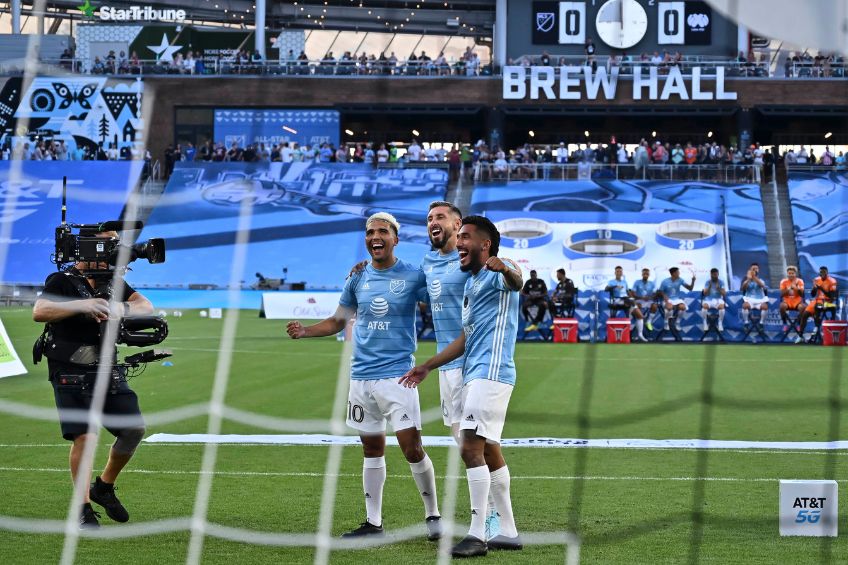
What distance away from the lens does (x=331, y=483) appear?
9414 millimetres

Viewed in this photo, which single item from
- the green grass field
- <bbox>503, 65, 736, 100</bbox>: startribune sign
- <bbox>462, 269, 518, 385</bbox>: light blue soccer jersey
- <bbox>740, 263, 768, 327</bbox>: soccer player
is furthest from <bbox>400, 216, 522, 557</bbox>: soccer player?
<bbox>503, 65, 736, 100</bbox>: startribune sign

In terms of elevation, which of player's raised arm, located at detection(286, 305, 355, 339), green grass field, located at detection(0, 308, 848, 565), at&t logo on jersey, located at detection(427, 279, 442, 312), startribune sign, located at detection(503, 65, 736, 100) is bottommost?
green grass field, located at detection(0, 308, 848, 565)

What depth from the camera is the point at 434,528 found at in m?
7.69

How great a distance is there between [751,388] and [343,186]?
86.5ft

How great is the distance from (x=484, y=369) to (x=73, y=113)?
129ft

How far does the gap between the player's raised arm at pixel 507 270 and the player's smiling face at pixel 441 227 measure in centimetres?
78

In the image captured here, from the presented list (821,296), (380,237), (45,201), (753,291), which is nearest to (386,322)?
(380,237)

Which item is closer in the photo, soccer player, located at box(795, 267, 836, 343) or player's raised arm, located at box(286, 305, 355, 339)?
player's raised arm, located at box(286, 305, 355, 339)

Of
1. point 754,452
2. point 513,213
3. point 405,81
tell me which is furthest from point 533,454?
point 405,81

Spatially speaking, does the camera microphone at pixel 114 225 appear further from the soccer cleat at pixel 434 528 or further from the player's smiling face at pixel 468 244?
the soccer cleat at pixel 434 528

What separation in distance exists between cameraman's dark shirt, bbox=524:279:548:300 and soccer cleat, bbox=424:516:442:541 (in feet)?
58.1

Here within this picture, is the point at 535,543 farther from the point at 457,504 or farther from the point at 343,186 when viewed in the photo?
the point at 343,186

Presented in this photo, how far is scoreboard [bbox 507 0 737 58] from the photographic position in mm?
46219

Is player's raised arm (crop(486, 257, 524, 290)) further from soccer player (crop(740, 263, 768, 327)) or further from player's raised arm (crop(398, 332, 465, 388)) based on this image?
soccer player (crop(740, 263, 768, 327))
